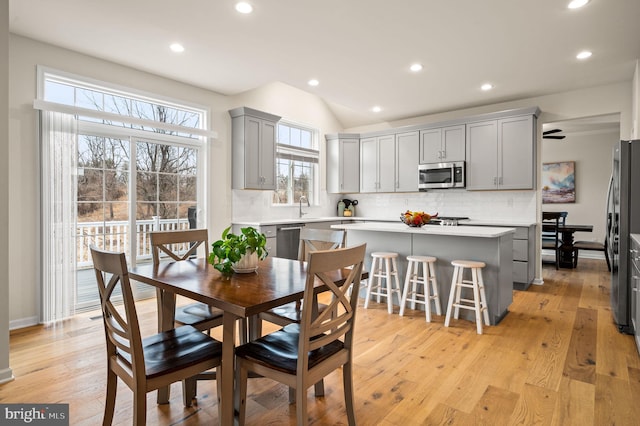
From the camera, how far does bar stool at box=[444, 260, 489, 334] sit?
320 centimetres

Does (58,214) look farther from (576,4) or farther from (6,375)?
(576,4)

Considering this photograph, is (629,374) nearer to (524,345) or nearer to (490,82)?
(524,345)

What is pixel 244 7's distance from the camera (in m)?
2.76

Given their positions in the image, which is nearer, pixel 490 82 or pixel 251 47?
pixel 251 47

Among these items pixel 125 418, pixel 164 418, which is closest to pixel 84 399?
pixel 125 418

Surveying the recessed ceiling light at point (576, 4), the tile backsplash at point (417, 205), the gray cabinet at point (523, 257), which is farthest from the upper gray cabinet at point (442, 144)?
the recessed ceiling light at point (576, 4)

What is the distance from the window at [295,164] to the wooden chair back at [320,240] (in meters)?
3.28

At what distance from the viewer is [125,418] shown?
6.27 ft

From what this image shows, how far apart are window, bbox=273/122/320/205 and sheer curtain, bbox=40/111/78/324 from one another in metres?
3.03

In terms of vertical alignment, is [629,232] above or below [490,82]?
below

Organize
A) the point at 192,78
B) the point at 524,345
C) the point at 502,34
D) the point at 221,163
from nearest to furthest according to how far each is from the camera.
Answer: the point at 524,345 < the point at 502,34 < the point at 192,78 < the point at 221,163

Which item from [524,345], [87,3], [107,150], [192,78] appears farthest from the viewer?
[192,78]

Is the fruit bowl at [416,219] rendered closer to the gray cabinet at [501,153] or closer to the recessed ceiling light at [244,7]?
the gray cabinet at [501,153]

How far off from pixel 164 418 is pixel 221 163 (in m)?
3.56
